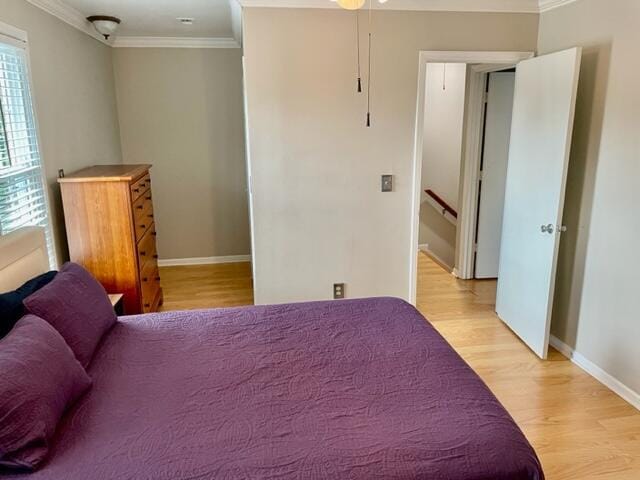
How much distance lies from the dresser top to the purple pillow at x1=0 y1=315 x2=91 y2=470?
1.55 meters

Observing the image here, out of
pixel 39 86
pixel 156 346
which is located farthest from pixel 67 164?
pixel 156 346

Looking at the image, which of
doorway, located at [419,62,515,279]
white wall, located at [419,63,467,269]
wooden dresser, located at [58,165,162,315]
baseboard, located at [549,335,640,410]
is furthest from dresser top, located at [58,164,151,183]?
white wall, located at [419,63,467,269]

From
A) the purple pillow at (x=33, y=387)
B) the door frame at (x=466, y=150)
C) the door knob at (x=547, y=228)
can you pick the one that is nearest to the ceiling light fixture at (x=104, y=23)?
the door frame at (x=466, y=150)

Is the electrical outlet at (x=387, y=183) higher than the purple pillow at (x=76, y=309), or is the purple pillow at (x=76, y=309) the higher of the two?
the electrical outlet at (x=387, y=183)

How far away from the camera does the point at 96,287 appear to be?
227 centimetres

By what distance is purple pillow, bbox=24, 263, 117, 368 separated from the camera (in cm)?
190

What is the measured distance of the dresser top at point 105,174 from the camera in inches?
123

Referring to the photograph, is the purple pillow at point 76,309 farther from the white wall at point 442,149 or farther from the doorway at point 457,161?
the white wall at point 442,149

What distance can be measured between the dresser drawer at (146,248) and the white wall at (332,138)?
2.74 ft

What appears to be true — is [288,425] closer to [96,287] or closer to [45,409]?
[45,409]

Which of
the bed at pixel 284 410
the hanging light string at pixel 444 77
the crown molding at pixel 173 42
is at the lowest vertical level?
the bed at pixel 284 410

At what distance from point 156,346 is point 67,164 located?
203cm

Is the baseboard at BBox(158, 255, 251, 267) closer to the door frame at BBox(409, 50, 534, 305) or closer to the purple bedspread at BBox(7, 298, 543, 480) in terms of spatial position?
the door frame at BBox(409, 50, 534, 305)

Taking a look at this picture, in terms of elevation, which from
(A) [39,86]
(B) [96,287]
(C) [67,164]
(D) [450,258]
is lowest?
(D) [450,258]
